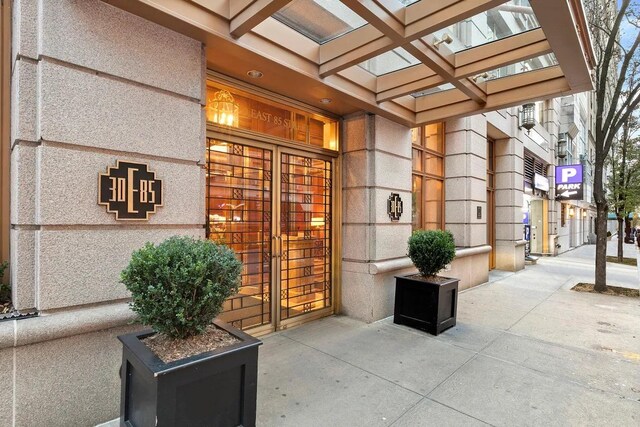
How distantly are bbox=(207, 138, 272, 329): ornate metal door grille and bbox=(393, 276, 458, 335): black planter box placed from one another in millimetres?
2279

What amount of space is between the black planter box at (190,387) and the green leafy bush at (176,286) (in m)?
0.25

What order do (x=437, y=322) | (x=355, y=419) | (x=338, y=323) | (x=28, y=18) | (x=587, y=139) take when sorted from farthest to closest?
(x=587, y=139) → (x=338, y=323) → (x=437, y=322) → (x=355, y=419) → (x=28, y=18)

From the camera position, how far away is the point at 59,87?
2863 mm

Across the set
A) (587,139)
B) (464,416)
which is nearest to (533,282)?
(464,416)

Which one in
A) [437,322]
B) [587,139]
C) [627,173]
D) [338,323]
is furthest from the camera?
[587,139]

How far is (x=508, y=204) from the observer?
11.4 meters

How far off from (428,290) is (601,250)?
679 centimetres

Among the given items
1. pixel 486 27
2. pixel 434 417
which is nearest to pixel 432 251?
pixel 434 417

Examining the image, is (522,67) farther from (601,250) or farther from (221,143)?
(221,143)

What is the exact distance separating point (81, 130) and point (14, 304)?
1573mm

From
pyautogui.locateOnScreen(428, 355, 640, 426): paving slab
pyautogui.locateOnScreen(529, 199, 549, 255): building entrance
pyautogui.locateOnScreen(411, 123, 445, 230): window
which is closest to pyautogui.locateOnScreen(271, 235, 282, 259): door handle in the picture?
pyautogui.locateOnScreen(428, 355, 640, 426): paving slab

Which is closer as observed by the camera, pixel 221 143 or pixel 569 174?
pixel 221 143

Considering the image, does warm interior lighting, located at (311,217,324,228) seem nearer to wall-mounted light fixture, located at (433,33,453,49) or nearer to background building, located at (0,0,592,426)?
background building, located at (0,0,592,426)

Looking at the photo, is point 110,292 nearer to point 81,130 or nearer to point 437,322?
point 81,130
